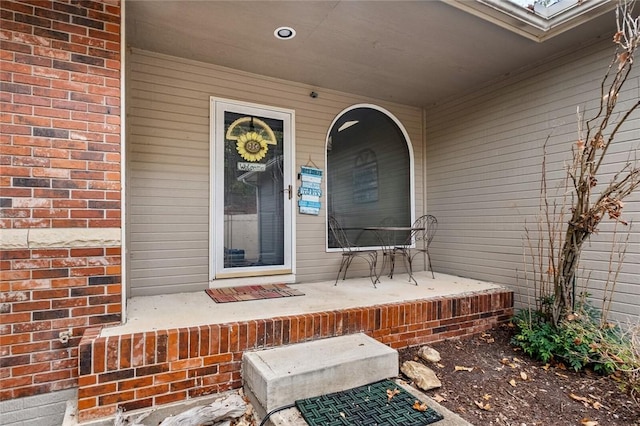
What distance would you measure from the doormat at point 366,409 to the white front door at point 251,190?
6.37 feet

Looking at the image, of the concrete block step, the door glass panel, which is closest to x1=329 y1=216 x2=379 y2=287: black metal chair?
the door glass panel

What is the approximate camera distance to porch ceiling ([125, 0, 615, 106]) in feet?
9.00

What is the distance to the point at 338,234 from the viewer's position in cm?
439

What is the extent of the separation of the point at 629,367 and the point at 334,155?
11.2 ft

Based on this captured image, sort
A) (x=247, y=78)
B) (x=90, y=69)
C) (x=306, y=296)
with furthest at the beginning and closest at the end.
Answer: (x=247, y=78) < (x=306, y=296) < (x=90, y=69)

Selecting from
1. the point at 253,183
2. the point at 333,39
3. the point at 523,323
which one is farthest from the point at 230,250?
the point at 523,323

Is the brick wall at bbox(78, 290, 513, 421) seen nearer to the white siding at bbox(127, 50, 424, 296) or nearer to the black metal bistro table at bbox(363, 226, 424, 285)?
the white siding at bbox(127, 50, 424, 296)

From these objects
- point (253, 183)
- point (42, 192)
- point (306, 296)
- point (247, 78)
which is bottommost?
point (306, 296)

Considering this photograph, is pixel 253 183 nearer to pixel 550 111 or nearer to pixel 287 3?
pixel 287 3

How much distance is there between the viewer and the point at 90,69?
7.84 ft

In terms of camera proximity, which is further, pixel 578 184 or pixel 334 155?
pixel 334 155

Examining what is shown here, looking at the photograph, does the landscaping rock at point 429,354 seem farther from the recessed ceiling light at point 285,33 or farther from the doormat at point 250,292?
the recessed ceiling light at point 285,33

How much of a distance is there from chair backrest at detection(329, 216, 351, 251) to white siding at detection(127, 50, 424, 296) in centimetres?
155

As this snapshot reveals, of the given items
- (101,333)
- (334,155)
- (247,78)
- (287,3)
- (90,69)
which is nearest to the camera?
(101,333)
